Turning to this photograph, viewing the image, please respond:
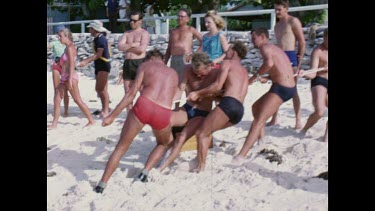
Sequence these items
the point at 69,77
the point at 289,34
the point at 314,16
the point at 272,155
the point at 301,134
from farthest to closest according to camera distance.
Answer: the point at 314,16 → the point at 69,77 → the point at 301,134 → the point at 289,34 → the point at 272,155

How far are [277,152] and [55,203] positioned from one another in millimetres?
1733

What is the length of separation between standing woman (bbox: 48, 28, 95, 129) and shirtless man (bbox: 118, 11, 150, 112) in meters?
0.48

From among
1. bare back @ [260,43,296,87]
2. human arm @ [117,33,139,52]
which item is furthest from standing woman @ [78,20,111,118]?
bare back @ [260,43,296,87]

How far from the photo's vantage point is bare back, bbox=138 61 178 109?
3.87 m

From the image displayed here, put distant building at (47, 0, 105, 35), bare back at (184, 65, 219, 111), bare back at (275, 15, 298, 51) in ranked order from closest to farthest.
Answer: bare back at (184, 65, 219, 111), bare back at (275, 15, 298, 51), distant building at (47, 0, 105, 35)

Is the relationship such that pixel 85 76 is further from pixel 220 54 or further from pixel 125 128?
pixel 125 128

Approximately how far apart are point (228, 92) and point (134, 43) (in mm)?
1769

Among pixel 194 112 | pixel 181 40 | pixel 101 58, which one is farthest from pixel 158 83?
pixel 101 58

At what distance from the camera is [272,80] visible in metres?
4.23

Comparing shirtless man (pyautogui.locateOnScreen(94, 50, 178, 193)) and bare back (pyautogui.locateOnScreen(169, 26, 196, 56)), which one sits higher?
bare back (pyautogui.locateOnScreen(169, 26, 196, 56))

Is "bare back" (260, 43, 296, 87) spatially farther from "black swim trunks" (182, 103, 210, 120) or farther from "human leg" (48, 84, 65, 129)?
"human leg" (48, 84, 65, 129)

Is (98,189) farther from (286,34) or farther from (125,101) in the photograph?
(286,34)

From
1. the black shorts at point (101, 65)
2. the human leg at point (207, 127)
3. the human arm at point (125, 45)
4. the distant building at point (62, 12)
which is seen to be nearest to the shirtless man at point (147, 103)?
the human leg at point (207, 127)
